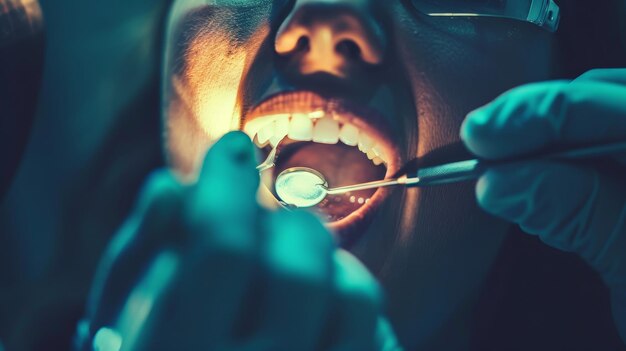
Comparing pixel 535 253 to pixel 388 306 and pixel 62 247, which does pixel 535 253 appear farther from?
pixel 62 247

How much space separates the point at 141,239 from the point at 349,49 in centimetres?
44

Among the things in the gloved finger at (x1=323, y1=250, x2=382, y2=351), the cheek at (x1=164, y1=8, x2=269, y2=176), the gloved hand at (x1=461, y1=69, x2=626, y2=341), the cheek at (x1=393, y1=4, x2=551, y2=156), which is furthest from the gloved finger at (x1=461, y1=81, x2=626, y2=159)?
the cheek at (x1=164, y1=8, x2=269, y2=176)

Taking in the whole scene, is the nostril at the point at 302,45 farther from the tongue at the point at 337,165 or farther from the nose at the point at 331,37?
the tongue at the point at 337,165

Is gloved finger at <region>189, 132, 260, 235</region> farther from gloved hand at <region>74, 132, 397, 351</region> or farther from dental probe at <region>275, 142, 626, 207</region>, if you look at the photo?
dental probe at <region>275, 142, 626, 207</region>

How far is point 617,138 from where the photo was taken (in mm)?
674

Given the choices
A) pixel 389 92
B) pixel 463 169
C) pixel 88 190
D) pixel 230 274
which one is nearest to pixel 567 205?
pixel 463 169

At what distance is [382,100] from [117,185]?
0.68m

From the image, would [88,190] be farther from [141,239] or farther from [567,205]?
[567,205]

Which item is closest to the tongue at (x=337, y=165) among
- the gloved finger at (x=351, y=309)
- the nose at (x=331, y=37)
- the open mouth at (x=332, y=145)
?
the open mouth at (x=332, y=145)

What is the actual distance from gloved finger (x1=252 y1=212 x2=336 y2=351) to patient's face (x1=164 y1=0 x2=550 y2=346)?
0.29 metres

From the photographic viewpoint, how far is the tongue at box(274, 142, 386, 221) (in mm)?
931

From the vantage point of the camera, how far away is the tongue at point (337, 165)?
0.93 metres

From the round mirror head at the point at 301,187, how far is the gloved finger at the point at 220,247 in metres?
0.34

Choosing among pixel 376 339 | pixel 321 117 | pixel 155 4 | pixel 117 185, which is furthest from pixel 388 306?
pixel 155 4
